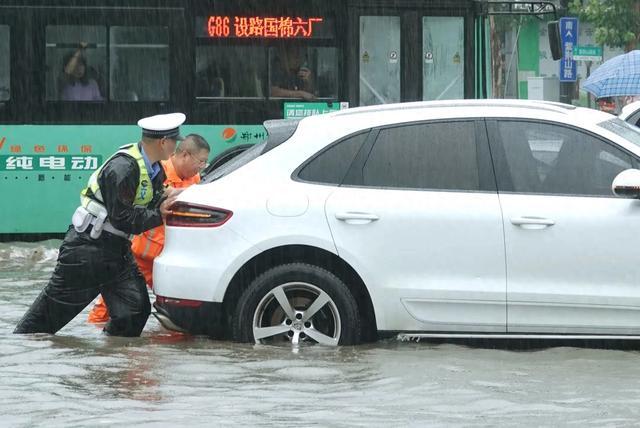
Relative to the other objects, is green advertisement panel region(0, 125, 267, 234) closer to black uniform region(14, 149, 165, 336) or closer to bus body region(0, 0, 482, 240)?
bus body region(0, 0, 482, 240)

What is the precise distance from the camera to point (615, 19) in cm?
3744

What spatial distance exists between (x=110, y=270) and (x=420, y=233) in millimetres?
1976

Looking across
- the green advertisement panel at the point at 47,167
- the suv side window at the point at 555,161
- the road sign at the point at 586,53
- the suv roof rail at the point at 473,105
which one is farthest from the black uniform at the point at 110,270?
the road sign at the point at 586,53

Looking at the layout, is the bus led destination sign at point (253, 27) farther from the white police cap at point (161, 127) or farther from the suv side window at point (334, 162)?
the suv side window at point (334, 162)

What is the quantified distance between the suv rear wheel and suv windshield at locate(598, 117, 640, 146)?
5.86 feet

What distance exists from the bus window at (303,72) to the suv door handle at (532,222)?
28.1 ft

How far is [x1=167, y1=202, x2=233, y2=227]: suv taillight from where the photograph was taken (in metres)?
8.97

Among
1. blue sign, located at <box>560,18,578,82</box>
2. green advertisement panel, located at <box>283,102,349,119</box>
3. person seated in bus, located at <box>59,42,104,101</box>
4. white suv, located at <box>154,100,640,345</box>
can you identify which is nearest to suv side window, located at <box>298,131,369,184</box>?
white suv, located at <box>154,100,640,345</box>

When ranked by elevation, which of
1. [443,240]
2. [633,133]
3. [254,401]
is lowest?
[254,401]

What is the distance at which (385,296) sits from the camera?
8.87 m

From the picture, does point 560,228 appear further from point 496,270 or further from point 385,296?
point 385,296

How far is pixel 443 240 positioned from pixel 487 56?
30.2ft

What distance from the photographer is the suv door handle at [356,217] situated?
8.85 metres

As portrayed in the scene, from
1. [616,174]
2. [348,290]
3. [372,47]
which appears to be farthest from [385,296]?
[372,47]
